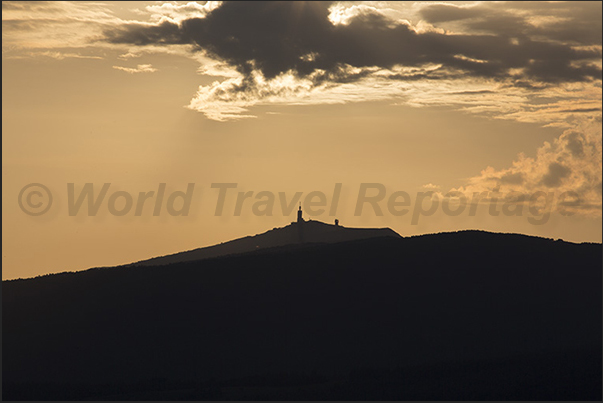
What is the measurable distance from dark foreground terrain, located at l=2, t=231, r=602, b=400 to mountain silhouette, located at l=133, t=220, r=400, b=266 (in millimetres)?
54690

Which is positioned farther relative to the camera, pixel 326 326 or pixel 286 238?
pixel 286 238

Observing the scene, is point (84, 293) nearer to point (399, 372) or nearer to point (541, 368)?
point (399, 372)

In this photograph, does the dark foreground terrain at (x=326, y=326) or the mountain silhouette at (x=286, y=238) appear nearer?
the dark foreground terrain at (x=326, y=326)

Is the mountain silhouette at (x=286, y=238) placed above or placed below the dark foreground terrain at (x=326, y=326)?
above

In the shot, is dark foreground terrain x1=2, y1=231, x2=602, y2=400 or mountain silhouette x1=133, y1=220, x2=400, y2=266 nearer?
dark foreground terrain x1=2, y1=231, x2=602, y2=400

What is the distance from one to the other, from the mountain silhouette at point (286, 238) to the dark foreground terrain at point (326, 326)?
179 ft

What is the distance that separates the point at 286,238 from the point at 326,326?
76.7m

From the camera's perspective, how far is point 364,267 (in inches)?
2438

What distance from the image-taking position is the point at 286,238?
423ft

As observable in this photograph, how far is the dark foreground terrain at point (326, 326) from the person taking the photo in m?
40.5

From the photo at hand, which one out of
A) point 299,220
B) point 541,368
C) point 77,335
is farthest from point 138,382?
point 299,220

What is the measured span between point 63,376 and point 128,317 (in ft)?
25.4

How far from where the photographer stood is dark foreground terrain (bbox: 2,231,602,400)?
40.5 metres

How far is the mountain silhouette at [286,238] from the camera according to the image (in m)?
123
